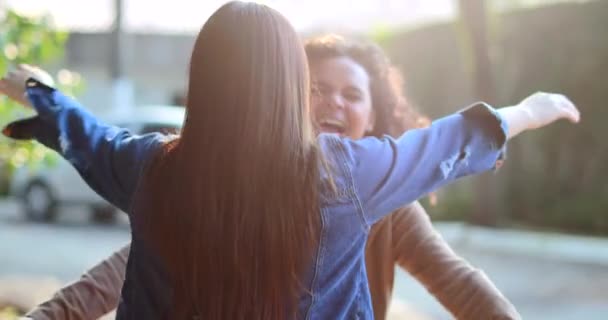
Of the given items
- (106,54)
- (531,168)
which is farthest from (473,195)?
(106,54)

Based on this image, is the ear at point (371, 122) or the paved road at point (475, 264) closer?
the ear at point (371, 122)

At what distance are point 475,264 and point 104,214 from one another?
Result: 6.52 metres

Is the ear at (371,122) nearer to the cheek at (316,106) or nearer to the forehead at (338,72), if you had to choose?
the forehead at (338,72)

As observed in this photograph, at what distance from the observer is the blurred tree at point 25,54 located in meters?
5.05

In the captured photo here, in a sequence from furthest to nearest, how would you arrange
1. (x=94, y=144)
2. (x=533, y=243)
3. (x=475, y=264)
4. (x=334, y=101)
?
(x=533, y=243)
(x=475, y=264)
(x=334, y=101)
(x=94, y=144)

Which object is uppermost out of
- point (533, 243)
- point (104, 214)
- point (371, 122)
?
point (371, 122)

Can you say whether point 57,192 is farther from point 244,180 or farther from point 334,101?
point 244,180

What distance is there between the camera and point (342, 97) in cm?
213

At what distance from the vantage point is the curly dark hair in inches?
88.1

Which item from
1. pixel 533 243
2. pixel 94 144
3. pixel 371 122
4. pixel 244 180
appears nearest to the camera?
pixel 244 180

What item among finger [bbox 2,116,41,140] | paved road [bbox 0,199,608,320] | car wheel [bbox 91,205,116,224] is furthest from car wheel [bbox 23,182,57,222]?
finger [bbox 2,116,41,140]

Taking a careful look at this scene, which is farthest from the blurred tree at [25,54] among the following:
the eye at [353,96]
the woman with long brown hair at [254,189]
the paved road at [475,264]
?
the woman with long brown hair at [254,189]

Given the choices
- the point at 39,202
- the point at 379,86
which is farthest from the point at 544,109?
the point at 39,202

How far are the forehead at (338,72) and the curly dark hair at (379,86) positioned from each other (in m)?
0.02
